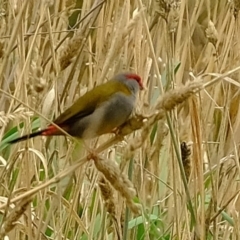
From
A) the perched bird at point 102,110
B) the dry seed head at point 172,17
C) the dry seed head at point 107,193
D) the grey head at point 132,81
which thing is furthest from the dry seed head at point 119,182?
the grey head at point 132,81

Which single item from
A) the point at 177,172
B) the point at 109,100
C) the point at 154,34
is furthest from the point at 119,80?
the point at 154,34

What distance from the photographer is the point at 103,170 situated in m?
0.69

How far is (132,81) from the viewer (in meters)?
1.23

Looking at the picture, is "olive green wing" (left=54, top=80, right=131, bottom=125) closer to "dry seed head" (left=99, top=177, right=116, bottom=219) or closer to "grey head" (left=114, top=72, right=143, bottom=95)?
"grey head" (left=114, top=72, right=143, bottom=95)

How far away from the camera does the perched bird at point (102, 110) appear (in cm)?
104

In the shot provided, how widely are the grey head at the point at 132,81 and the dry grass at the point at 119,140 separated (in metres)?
0.05

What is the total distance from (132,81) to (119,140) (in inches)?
16.6

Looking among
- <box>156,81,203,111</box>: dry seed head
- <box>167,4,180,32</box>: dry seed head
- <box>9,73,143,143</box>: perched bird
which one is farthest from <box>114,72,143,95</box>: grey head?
<box>156,81,203,111</box>: dry seed head

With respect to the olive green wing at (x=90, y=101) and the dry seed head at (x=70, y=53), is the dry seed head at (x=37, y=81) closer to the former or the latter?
the dry seed head at (x=70, y=53)

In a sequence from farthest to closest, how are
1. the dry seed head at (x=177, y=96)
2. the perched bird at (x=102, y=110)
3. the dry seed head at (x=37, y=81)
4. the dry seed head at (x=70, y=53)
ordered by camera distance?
the perched bird at (x=102, y=110) → the dry seed head at (x=70, y=53) → the dry seed head at (x=37, y=81) → the dry seed head at (x=177, y=96)

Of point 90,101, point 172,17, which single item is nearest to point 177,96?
point 172,17

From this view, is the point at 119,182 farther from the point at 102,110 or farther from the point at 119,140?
the point at 102,110

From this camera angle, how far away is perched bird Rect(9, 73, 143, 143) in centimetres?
104

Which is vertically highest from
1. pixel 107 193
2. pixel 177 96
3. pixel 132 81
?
pixel 132 81
